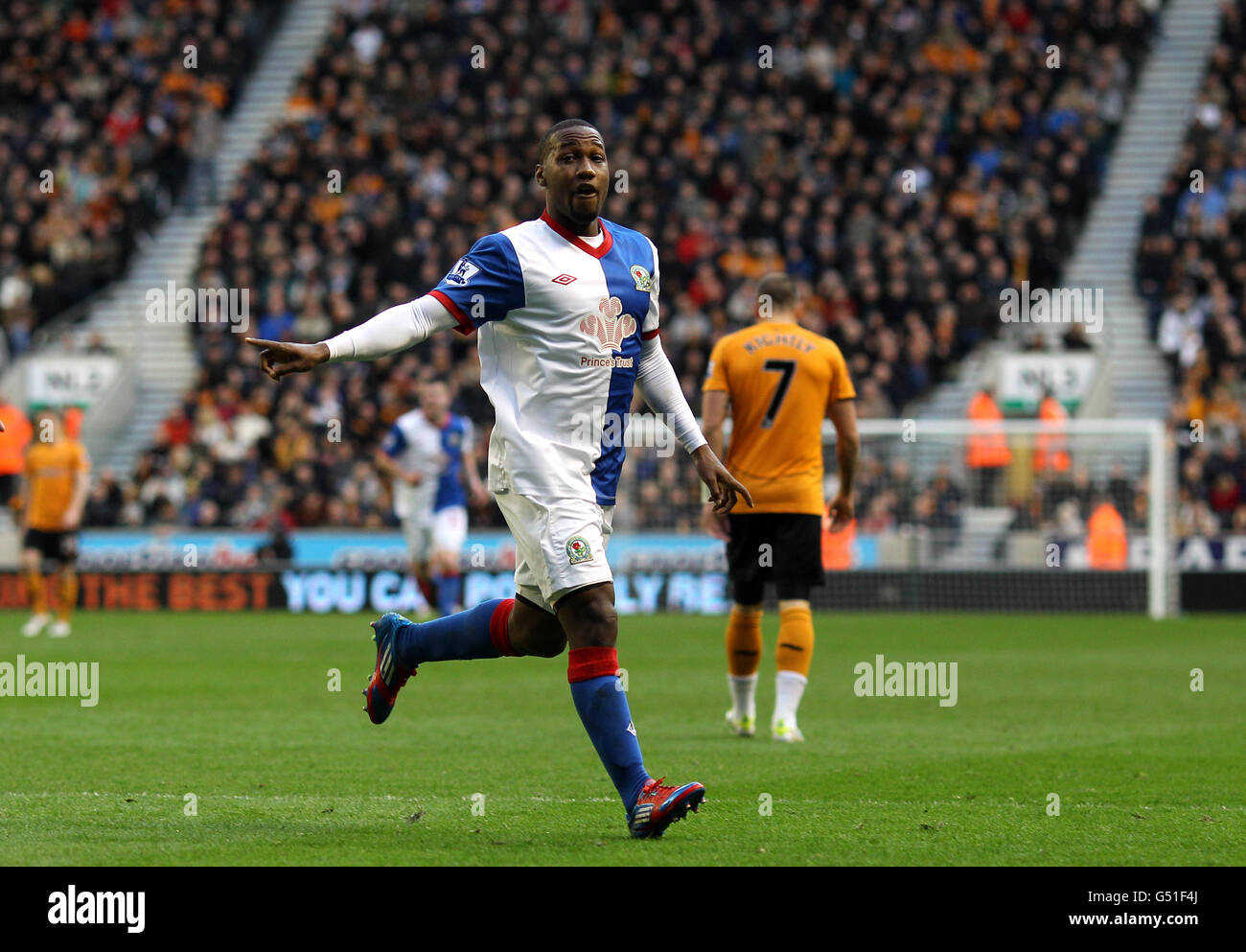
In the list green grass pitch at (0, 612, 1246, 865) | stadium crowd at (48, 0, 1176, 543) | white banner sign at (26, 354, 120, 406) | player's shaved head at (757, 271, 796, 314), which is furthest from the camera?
white banner sign at (26, 354, 120, 406)

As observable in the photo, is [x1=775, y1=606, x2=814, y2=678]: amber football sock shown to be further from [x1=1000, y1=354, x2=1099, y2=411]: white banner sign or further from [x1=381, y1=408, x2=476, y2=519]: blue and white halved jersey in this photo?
[x1=1000, y1=354, x2=1099, y2=411]: white banner sign

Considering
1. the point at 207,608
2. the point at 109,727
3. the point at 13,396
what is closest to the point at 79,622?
the point at 207,608

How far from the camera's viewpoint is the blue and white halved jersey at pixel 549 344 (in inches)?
241

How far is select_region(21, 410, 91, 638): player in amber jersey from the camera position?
1780 centimetres

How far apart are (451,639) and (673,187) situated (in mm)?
20924

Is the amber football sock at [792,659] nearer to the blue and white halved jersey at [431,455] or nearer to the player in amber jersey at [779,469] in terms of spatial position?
the player in amber jersey at [779,469]

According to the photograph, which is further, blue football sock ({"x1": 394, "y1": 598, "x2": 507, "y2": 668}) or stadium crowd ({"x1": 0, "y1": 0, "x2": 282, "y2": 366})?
stadium crowd ({"x1": 0, "y1": 0, "x2": 282, "y2": 366})

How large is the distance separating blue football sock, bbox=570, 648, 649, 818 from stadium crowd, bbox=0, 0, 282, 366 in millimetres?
23215

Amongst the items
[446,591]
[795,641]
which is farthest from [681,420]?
[446,591]

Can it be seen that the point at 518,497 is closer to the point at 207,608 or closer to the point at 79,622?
the point at 79,622

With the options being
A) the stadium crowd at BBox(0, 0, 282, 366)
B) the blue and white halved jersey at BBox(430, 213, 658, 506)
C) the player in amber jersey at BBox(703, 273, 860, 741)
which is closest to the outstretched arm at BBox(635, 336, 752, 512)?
the blue and white halved jersey at BBox(430, 213, 658, 506)

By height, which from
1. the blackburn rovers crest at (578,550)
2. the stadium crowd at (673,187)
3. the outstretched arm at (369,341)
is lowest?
the blackburn rovers crest at (578,550)

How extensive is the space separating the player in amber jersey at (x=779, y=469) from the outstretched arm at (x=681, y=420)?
2.44 meters

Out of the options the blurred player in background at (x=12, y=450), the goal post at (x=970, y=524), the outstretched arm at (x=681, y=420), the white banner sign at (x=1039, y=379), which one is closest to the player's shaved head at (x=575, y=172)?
the outstretched arm at (x=681, y=420)
